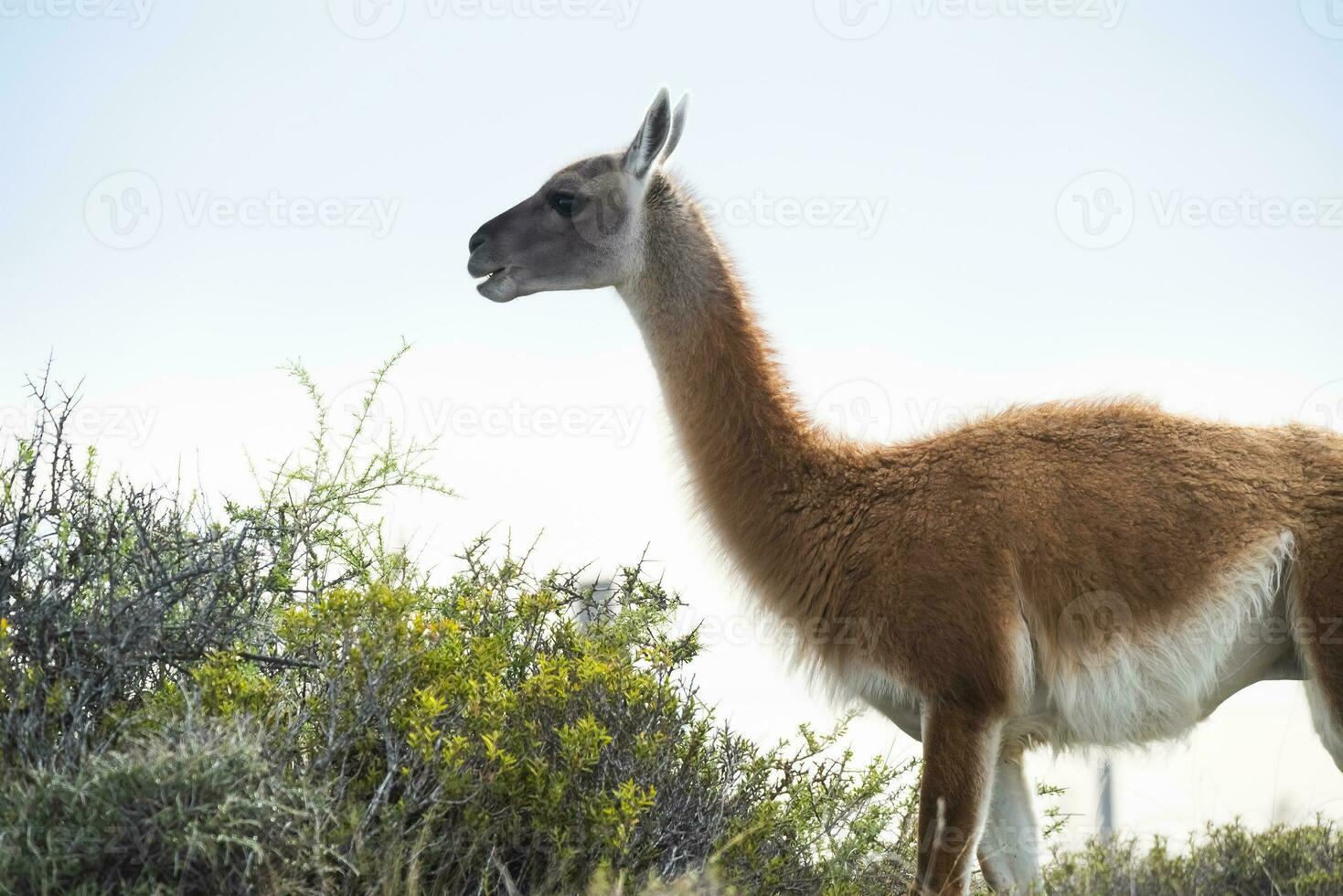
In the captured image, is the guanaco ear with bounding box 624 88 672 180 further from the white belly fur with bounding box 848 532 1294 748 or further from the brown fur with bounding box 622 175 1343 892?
the white belly fur with bounding box 848 532 1294 748

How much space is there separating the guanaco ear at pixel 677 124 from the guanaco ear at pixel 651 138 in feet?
0.81

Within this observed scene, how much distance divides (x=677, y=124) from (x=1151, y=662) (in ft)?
11.6

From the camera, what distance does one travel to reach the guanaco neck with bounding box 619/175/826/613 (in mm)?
5105

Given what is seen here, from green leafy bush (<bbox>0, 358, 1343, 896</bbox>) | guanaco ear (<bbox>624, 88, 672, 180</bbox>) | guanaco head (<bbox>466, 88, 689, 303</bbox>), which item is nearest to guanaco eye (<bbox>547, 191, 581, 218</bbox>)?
guanaco head (<bbox>466, 88, 689, 303</bbox>)

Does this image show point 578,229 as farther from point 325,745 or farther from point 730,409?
point 325,745

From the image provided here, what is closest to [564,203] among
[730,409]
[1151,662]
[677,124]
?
[677,124]

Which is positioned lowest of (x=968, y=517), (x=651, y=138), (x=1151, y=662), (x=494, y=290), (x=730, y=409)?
(x=1151, y=662)

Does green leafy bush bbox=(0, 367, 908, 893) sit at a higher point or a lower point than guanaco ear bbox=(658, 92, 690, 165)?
lower

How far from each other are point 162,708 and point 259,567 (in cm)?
100

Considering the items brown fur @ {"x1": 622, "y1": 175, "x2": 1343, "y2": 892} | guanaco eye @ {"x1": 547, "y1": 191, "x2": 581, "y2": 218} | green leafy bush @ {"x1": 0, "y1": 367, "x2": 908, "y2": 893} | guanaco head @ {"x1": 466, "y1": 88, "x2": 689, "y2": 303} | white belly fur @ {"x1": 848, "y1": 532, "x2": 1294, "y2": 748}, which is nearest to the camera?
green leafy bush @ {"x1": 0, "y1": 367, "x2": 908, "y2": 893}

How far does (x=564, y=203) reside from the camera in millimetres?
5945

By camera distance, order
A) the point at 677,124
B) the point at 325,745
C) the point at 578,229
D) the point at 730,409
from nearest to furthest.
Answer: the point at 325,745
the point at 730,409
the point at 578,229
the point at 677,124

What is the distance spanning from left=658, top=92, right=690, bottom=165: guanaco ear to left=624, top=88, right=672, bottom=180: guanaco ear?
0.81 ft

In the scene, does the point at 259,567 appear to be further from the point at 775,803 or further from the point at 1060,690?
the point at 1060,690
